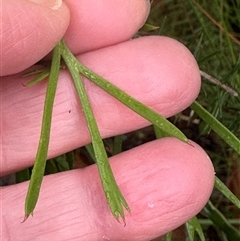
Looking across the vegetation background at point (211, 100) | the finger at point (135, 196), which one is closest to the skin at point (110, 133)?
the finger at point (135, 196)

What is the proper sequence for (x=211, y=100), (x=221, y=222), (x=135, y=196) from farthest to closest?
(x=211, y=100) < (x=221, y=222) < (x=135, y=196)

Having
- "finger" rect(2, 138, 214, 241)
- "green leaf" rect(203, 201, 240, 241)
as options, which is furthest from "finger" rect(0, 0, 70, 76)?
"green leaf" rect(203, 201, 240, 241)

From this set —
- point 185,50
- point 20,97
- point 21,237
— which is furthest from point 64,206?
point 185,50

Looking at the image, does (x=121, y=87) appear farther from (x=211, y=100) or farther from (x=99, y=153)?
(x=211, y=100)

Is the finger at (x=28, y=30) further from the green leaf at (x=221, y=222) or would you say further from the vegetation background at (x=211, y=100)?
the green leaf at (x=221, y=222)

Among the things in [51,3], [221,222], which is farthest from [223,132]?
[51,3]

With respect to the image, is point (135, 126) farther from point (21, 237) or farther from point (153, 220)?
point (21, 237)
